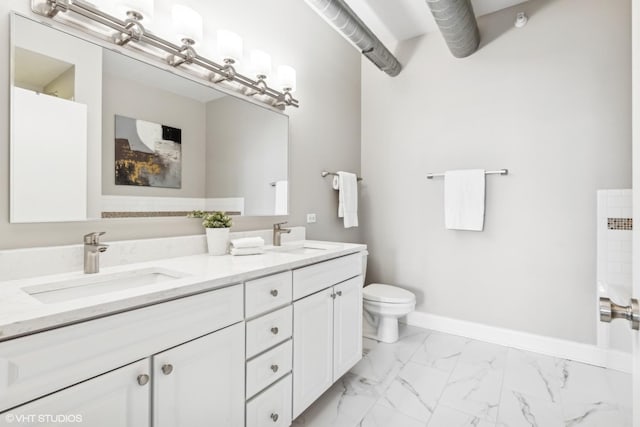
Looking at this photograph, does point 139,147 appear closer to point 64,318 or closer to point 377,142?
point 64,318

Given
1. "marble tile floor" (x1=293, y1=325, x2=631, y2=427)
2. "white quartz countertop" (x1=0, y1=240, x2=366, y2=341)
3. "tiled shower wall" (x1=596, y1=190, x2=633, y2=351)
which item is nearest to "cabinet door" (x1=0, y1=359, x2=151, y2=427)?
"white quartz countertop" (x1=0, y1=240, x2=366, y2=341)

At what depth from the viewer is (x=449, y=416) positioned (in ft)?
5.47

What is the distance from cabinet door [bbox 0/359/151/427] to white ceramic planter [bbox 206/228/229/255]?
30.4 inches

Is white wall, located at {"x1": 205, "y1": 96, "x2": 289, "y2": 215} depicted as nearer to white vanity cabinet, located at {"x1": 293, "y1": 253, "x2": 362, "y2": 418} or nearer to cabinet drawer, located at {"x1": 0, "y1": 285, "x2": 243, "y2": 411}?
white vanity cabinet, located at {"x1": 293, "y1": 253, "x2": 362, "y2": 418}

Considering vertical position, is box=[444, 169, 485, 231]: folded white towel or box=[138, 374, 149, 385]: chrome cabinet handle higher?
box=[444, 169, 485, 231]: folded white towel

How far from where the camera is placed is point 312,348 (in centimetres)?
160

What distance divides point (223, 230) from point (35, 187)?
772 mm

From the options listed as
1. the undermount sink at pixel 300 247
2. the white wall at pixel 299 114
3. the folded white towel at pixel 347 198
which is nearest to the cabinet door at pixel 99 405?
the white wall at pixel 299 114

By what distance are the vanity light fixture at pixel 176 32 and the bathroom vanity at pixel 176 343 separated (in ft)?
3.26

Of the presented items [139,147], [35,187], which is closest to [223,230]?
[139,147]

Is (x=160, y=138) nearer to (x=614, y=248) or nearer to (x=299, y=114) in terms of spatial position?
(x=299, y=114)

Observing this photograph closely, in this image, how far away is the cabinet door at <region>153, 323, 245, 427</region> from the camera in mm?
956

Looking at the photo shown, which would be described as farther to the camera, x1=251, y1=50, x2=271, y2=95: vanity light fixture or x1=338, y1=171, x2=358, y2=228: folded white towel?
x1=338, y1=171, x2=358, y2=228: folded white towel

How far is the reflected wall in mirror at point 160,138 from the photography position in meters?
1.19
